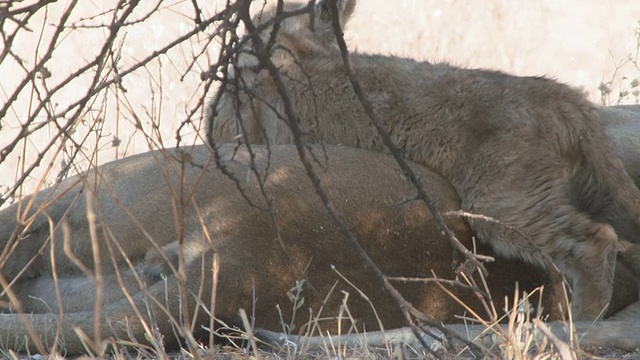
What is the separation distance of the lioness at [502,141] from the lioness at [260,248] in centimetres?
12

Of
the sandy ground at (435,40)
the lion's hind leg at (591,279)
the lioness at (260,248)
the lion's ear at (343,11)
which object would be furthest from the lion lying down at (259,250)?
the sandy ground at (435,40)

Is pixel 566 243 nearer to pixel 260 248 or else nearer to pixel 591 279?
pixel 591 279

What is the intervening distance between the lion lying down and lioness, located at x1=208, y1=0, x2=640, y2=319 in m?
0.12

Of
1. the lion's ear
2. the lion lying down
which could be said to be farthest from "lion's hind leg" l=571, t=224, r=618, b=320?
the lion's ear

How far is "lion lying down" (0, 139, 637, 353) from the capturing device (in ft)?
12.3

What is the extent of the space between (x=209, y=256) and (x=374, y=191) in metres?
0.72

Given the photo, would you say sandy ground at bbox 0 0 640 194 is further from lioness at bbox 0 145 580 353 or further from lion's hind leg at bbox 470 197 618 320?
lion's hind leg at bbox 470 197 618 320

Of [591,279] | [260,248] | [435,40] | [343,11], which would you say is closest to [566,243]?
[591,279]

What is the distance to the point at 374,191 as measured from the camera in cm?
410

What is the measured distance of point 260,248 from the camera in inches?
152

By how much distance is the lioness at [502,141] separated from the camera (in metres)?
4.07

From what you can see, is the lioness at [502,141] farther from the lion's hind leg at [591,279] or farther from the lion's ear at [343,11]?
the lion's ear at [343,11]

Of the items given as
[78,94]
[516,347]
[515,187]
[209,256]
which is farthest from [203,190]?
[78,94]

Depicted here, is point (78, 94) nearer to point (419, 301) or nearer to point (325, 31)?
point (325, 31)
